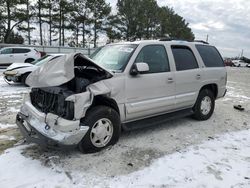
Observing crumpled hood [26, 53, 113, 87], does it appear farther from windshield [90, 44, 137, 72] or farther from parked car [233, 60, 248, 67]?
parked car [233, 60, 248, 67]

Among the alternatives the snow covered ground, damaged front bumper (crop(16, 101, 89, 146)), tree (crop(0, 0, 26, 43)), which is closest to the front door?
the snow covered ground

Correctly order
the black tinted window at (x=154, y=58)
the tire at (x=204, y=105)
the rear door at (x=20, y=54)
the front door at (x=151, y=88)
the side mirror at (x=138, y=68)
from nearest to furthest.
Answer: the side mirror at (x=138, y=68)
the front door at (x=151, y=88)
the black tinted window at (x=154, y=58)
the tire at (x=204, y=105)
the rear door at (x=20, y=54)

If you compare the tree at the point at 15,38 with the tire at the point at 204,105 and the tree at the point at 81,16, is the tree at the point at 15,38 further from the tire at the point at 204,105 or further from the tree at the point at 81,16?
the tire at the point at 204,105

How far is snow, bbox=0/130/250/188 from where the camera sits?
3.54m

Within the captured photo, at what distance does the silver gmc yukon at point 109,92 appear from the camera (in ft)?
13.2

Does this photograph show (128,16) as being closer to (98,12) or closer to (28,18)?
(98,12)

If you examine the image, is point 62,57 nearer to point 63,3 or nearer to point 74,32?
point 63,3

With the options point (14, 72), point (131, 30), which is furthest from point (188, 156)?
point (131, 30)

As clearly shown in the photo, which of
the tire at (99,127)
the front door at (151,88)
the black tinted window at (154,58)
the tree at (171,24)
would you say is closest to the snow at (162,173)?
the tire at (99,127)

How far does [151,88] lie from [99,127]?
129 cm

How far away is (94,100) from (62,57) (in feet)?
2.72

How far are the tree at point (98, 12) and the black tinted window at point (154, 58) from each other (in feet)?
113

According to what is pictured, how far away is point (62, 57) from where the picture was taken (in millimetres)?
4293

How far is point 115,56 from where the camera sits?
5.11 metres
